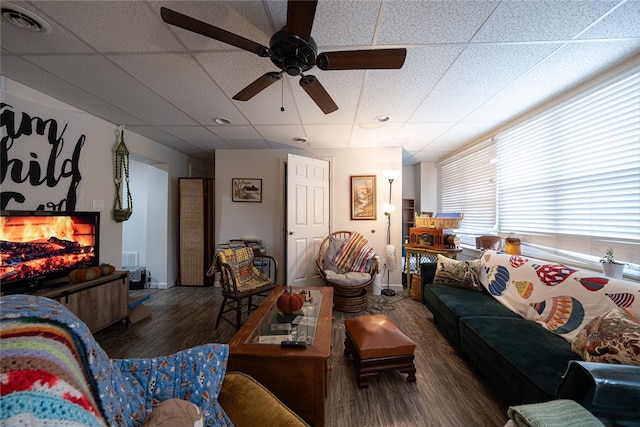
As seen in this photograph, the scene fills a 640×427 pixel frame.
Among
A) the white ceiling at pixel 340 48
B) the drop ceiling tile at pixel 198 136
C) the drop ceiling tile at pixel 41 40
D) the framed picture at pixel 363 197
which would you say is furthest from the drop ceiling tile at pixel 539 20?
the drop ceiling tile at pixel 198 136

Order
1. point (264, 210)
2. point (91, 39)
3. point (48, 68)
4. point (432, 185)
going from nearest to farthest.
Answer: point (91, 39) < point (48, 68) < point (264, 210) < point (432, 185)

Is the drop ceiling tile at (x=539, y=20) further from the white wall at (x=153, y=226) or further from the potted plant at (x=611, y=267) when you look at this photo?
the white wall at (x=153, y=226)

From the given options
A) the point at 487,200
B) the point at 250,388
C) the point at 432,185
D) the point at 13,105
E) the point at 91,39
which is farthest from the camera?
the point at 432,185

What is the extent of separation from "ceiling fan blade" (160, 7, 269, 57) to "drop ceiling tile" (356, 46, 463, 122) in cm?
104

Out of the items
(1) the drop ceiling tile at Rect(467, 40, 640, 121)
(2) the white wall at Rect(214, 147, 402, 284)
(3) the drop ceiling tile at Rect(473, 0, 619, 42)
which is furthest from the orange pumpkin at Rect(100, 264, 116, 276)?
(1) the drop ceiling tile at Rect(467, 40, 640, 121)

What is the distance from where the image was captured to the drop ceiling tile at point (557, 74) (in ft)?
5.37

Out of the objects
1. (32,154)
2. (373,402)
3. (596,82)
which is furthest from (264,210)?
(596,82)

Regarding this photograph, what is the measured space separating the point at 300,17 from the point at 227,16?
0.58 meters

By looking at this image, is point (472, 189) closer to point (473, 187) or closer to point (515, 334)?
point (473, 187)

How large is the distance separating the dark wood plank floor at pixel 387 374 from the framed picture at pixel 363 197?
4.93ft

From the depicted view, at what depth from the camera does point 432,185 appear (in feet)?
16.3

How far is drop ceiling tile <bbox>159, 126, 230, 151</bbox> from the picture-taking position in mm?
3123

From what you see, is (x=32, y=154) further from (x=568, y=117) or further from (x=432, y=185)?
(x=432, y=185)

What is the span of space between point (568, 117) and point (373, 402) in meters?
3.07
